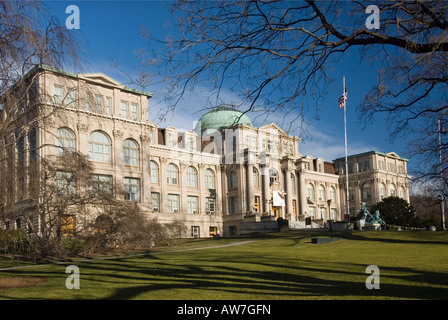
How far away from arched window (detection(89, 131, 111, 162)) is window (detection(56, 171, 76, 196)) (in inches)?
795

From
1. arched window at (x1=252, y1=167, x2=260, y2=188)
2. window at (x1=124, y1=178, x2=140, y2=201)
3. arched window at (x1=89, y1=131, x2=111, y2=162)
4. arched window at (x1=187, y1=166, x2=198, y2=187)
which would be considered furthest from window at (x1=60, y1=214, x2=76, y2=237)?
arched window at (x1=252, y1=167, x2=260, y2=188)

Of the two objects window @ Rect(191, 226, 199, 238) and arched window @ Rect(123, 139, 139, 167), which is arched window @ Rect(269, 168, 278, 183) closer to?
window @ Rect(191, 226, 199, 238)

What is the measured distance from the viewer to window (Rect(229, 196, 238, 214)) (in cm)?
7306

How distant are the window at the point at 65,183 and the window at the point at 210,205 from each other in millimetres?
42102

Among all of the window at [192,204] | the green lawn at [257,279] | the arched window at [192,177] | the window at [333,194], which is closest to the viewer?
the green lawn at [257,279]

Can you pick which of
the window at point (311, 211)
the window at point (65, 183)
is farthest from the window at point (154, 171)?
the window at point (65, 183)

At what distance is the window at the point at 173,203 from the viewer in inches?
2677

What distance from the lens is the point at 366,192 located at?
3743 inches

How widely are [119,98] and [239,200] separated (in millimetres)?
26075

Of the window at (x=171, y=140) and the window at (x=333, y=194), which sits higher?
the window at (x=171, y=140)

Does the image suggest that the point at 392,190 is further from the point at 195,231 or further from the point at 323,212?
the point at 195,231

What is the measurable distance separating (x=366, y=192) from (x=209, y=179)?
36836 mm

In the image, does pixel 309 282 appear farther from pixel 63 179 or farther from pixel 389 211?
pixel 389 211

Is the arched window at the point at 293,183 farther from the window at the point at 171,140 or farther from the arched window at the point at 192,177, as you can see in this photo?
the window at the point at 171,140
